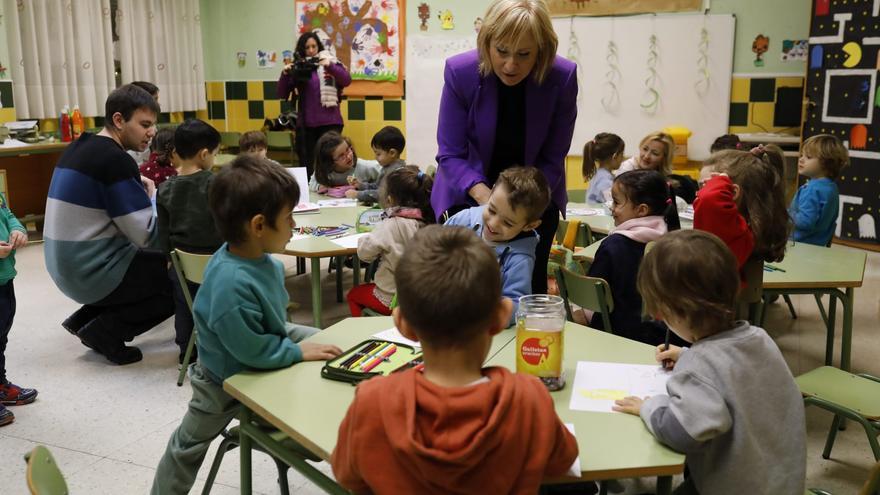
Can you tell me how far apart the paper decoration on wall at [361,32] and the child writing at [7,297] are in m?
5.07

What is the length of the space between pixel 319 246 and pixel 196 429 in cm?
149

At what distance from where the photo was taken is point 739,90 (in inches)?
260

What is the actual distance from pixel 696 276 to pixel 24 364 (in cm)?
345

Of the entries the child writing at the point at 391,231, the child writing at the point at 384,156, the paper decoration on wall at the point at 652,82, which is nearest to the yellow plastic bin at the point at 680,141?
the paper decoration on wall at the point at 652,82

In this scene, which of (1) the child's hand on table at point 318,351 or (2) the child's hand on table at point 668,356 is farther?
(1) the child's hand on table at point 318,351

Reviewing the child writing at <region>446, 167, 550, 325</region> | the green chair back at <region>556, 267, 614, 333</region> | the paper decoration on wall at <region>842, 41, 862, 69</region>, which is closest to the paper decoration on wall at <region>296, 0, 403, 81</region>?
the paper decoration on wall at <region>842, 41, 862, 69</region>

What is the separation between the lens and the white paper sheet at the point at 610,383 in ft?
5.27

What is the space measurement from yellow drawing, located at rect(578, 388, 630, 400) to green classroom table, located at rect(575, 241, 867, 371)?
1.59m

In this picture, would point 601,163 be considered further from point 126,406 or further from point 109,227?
point 126,406

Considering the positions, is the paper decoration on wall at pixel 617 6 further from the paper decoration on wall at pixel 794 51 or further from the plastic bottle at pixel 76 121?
the plastic bottle at pixel 76 121

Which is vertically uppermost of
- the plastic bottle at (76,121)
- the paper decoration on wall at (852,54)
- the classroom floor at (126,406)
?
the paper decoration on wall at (852,54)

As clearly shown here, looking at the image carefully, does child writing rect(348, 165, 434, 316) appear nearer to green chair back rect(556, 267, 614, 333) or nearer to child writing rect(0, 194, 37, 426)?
green chair back rect(556, 267, 614, 333)

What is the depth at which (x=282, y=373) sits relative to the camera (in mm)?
1791

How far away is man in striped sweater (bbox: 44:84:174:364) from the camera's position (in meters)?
3.47
